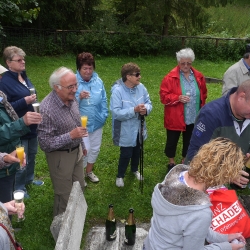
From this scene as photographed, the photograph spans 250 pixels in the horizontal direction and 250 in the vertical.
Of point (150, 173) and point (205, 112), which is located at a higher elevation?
point (205, 112)

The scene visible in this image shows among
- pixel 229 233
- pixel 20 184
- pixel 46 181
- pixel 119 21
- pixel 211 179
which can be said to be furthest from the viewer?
pixel 119 21

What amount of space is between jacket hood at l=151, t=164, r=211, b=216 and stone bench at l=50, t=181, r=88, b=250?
650 mm

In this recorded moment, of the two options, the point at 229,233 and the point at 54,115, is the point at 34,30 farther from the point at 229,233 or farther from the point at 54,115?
the point at 229,233

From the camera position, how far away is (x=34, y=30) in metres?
17.2

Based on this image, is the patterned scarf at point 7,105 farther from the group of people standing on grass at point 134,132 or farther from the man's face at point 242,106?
the man's face at point 242,106

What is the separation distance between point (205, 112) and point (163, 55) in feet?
47.9

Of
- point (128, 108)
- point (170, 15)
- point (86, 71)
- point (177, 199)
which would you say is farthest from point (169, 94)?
point (170, 15)

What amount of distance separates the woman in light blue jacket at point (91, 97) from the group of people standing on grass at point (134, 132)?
0.01m

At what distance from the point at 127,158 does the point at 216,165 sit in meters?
2.78

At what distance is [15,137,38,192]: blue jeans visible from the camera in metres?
4.49

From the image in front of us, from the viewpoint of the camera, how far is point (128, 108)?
4516 millimetres

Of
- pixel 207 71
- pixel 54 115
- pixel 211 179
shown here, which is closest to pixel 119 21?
pixel 207 71

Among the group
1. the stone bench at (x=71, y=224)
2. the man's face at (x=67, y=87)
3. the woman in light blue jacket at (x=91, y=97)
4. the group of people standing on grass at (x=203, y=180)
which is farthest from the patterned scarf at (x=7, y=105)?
the group of people standing on grass at (x=203, y=180)

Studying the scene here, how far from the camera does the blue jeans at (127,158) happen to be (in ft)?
15.8
